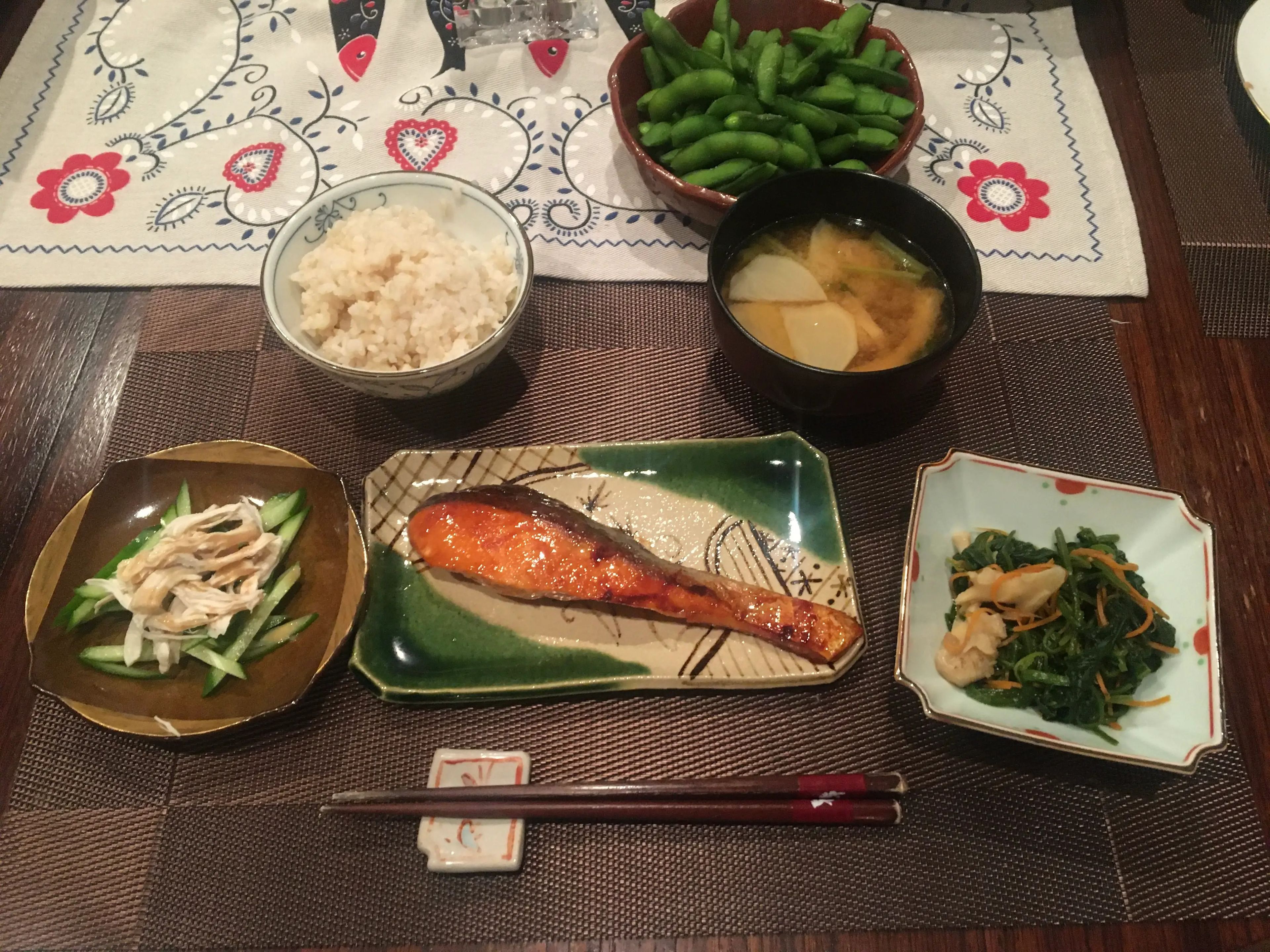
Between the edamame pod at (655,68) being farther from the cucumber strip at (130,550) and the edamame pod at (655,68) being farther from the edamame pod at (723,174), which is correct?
the cucumber strip at (130,550)

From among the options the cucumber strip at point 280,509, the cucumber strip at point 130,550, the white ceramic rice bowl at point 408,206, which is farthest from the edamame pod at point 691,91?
the cucumber strip at point 130,550

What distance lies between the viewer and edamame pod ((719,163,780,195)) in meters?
1.73

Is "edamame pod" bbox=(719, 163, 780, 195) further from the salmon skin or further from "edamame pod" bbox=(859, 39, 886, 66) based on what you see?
the salmon skin

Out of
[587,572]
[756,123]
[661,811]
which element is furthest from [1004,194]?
[661,811]

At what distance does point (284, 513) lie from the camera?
153 cm

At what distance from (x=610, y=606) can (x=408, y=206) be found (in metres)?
1.11

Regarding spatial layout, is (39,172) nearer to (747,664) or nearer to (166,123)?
(166,123)

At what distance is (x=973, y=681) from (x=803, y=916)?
0.52 metres

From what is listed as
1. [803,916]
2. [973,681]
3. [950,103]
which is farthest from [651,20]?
[803,916]

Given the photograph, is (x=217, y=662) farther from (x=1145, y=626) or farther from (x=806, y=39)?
(x=806, y=39)

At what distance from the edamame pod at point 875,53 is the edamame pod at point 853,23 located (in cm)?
4

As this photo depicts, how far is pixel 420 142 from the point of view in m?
2.15

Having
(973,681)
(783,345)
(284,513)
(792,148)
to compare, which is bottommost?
(973,681)

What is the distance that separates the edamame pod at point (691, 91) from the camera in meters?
1.79
